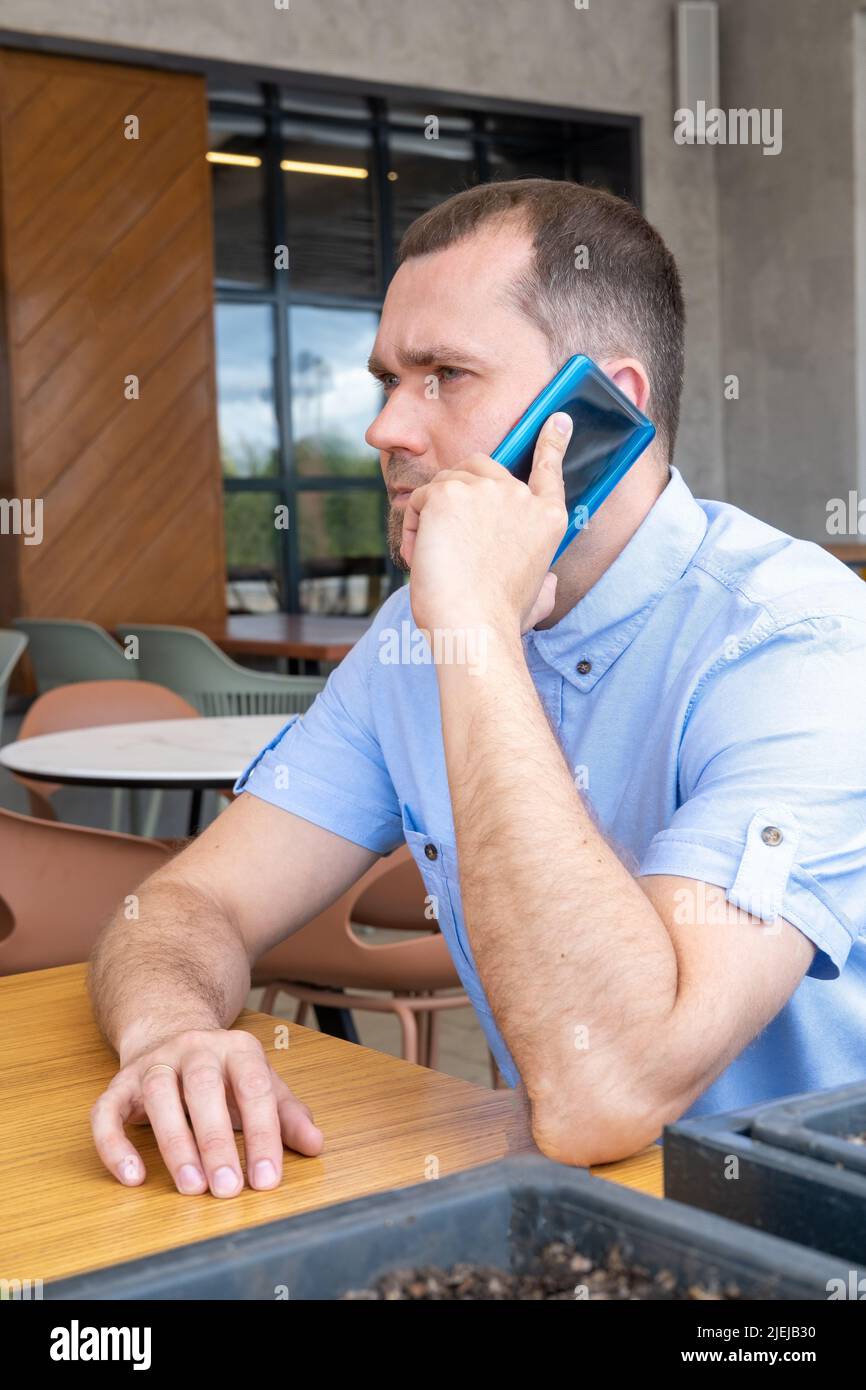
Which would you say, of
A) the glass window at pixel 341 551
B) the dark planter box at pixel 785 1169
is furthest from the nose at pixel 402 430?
the glass window at pixel 341 551

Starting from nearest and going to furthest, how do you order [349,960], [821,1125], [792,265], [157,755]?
[821,1125] < [349,960] < [157,755] < [792,265]

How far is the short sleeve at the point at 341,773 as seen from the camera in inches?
68.7

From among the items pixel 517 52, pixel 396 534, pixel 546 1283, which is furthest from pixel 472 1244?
pixel 517 52

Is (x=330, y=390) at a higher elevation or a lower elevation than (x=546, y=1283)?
higher

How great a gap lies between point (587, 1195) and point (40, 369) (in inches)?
266

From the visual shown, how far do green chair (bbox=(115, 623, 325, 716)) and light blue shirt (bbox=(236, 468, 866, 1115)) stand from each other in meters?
3.47

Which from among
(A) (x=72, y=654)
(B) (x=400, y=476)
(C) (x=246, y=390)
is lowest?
(A) (x=72, y=654)

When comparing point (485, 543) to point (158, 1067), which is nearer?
point (158, 1067)

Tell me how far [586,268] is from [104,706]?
2.91 m

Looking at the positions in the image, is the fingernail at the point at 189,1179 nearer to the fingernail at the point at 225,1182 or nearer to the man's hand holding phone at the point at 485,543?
the fingernail at the point at 225,1182

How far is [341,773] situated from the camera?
1759 mm

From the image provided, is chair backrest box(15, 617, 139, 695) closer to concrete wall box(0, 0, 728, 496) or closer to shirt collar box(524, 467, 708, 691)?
concrete wall box(0, 0, 728, 496)

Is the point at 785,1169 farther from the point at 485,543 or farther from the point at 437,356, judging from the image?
the point at 437,356
